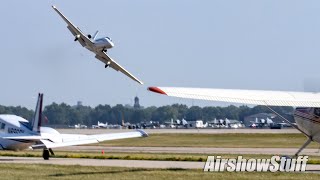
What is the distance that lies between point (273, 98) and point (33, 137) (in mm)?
13429

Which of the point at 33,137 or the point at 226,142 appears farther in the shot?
the point at 226,142

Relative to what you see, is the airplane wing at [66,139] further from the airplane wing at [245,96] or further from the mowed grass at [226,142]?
the mowed grass at [226,142]

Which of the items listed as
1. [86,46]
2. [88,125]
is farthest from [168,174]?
[88,125]

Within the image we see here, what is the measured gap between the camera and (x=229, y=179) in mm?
21969

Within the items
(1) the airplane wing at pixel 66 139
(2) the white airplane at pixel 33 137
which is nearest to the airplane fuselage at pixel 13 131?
(2) the white airplane at pixel 33 137

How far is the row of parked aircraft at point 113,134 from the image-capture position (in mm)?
23781

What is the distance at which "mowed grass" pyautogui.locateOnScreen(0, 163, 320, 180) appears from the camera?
2291 centimetres

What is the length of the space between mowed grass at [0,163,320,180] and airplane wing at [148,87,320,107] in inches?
92.2

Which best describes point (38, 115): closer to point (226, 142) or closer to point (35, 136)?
point (35, 136)

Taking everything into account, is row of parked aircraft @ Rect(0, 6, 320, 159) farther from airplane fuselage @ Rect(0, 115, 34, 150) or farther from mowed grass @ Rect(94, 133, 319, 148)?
mowed grass @ Rect(94, 133, 319, 148)

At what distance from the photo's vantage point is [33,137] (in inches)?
1324

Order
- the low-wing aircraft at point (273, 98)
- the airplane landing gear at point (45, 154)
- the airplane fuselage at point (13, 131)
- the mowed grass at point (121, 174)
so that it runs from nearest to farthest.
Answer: the mowed grass at point (121, 174), the low-wing aircraft at point (273, 98), the airplane landing gear at point (45, 154), the airplane fuselage at point (13, 131)

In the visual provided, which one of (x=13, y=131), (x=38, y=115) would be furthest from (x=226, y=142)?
(x=13, y=131)

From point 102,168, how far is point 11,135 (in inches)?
348
